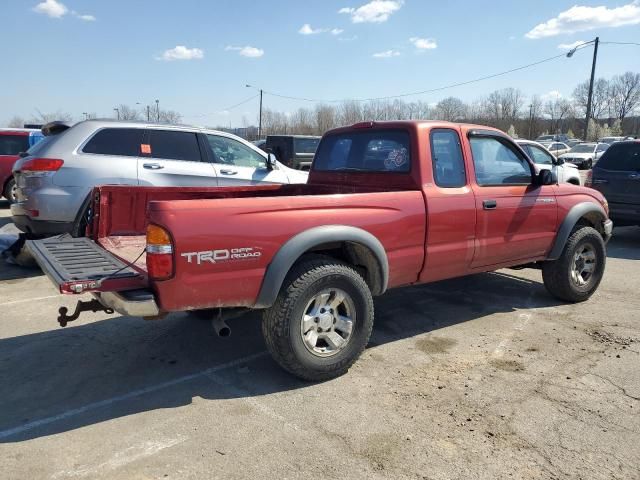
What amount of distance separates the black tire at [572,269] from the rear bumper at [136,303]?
424 cm

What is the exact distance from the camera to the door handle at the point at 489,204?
15.2 ft

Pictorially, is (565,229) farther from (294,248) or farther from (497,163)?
(294,248)

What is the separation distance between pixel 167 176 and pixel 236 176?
105cm

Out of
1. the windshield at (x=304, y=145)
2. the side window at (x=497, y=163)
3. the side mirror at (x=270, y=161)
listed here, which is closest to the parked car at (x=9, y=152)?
the side mirror at (x=270, y=161)

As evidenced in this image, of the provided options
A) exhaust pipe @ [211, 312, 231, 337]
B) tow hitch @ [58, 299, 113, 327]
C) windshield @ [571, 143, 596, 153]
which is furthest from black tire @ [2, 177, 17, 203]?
windshield @ [571, 143, 596, 153]

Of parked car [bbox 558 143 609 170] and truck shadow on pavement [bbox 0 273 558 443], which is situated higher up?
parked car [bbox 558 143 609 170]

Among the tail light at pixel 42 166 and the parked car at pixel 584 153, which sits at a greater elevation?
the parked car at pixel 584 153

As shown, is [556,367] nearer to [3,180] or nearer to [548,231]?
[548,231]

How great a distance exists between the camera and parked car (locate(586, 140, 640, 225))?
354 inches

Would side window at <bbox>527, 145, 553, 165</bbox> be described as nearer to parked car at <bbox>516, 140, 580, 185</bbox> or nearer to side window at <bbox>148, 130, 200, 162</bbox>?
parked car at <bbox>516, 140, 580, 185</bbox>

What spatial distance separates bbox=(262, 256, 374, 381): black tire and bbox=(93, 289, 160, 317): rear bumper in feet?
2.64

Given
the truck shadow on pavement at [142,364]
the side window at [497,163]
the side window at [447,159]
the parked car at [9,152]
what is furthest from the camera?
the parked car at [9,152]

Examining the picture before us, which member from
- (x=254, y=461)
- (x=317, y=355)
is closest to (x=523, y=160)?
(x=317, y=355)

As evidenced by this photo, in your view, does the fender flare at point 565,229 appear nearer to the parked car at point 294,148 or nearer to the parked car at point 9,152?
the parked car at point 9,152
